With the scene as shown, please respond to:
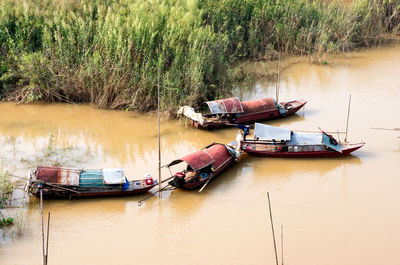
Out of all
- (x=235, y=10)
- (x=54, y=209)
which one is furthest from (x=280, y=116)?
(x=54, y=209)

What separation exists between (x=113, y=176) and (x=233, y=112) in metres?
3.61

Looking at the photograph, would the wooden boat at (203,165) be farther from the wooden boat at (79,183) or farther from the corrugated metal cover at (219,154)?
the wooden boat at (79,183)

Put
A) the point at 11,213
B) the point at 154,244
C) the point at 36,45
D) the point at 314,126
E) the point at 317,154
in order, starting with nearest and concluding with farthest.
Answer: the point at 154,244, the point at 11,213, the point at 317,154, the point at 314,126, the point at 36,45

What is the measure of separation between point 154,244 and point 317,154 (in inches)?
162

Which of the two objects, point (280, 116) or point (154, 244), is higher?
point (280, 116)

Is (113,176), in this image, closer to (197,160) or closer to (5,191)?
(197,160)

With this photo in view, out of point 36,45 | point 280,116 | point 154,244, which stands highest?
point 36,45

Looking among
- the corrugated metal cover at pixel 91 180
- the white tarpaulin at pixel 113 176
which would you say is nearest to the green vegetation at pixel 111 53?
the white tarpaulin at pixel 113 176

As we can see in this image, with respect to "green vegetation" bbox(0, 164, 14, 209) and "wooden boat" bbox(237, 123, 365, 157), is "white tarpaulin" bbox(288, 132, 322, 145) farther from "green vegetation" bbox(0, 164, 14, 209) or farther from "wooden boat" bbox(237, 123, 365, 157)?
"green vegetation" bbox(0, 164, 14, 209)

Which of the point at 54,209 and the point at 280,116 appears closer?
the point at 54,209

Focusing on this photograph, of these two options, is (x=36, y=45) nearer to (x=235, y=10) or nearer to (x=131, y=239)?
(x=235, y=10)

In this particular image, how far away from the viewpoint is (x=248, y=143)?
10227 mm

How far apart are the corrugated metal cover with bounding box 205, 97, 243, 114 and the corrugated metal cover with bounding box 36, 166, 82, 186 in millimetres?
3617

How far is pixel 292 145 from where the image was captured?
10031 millimetres
